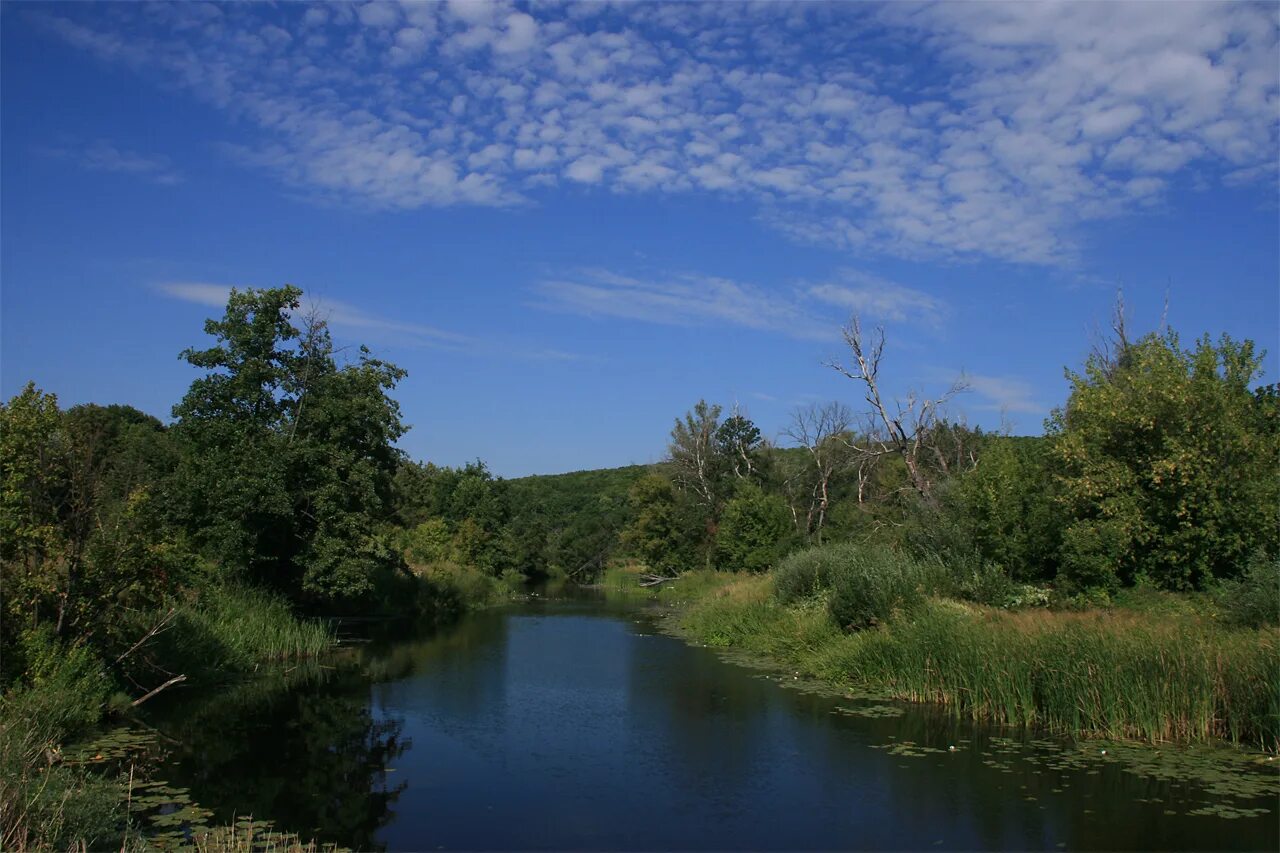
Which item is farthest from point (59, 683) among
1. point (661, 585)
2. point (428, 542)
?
point (661, 585)

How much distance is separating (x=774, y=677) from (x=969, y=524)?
5.94m

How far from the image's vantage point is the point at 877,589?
19.4 metres

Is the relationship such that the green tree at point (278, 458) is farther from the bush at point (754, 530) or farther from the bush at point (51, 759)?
the bush at point (754, 530)

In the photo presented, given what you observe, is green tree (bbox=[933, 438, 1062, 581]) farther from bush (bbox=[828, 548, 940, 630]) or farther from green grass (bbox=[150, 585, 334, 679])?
green grass (bbox=[150, 585, 334, 679])

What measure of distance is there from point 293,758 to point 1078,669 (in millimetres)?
11109

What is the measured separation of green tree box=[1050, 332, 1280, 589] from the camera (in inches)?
656

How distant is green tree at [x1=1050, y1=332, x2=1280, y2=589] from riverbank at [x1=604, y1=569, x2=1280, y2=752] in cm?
191

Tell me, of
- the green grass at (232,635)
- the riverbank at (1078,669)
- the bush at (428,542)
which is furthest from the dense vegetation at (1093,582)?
the bush at (428,542)

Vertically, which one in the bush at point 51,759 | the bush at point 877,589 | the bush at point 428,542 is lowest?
the bush at point 51,759

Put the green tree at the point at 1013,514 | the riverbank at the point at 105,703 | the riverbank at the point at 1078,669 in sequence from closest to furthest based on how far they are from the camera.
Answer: the riverbank at the point at 105,703 → the riverbank at the point at 1078,669 → the green tree at the point at 1013,514

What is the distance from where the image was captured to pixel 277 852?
826 centimetres

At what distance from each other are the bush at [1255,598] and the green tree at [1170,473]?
3.01 ft

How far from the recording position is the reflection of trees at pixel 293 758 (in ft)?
33.5

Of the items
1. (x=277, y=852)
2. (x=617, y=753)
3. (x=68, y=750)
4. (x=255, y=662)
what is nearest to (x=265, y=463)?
(x=255, y=662)
